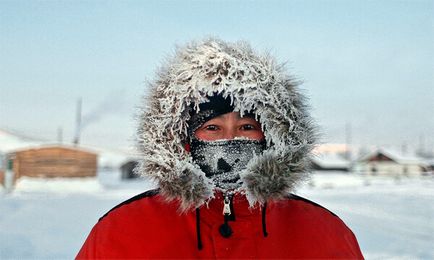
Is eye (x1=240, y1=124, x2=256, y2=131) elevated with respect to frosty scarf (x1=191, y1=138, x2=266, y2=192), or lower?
elevated

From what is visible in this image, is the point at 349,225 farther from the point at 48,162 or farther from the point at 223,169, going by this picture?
the point at 48,162

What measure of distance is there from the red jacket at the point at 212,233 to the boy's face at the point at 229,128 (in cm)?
33

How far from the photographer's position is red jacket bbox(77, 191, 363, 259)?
1.76 metres

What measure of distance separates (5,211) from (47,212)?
1.24m

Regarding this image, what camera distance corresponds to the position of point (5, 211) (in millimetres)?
12141

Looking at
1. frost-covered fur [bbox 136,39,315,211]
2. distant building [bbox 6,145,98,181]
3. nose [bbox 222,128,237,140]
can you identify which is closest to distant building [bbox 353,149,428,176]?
distant building [bbox 6,145,98,181]

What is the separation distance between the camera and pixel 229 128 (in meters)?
2.12

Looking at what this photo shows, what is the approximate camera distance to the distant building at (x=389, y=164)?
1891 inches

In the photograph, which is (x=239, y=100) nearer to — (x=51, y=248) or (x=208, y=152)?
(x=208, y=152)

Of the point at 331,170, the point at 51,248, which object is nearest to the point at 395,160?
the point at 331,170

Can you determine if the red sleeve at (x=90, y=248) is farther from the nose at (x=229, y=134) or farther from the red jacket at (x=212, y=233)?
the nose at (x=229, y=134)

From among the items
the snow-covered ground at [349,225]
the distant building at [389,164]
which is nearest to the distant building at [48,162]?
the snow-covered ground at [349,225]

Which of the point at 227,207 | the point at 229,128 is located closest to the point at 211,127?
the point at 229,128

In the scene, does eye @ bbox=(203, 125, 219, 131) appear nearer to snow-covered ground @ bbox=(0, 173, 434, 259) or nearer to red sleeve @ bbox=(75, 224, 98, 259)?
snow-covered ground @ bbox=(0, 173, 434, 259)
